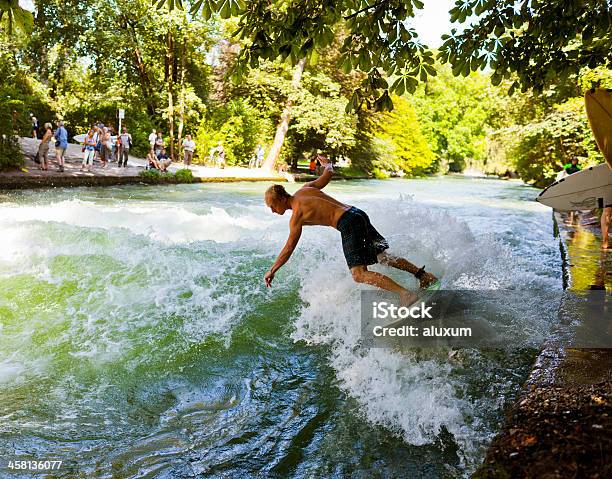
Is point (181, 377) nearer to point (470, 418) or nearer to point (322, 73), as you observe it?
point (470, 418)

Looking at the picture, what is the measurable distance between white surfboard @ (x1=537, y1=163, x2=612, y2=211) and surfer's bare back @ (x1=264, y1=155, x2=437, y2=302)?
4003mm

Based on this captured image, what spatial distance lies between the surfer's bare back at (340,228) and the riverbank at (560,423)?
5.52ft

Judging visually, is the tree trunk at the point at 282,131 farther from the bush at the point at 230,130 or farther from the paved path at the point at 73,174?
the paved path at the point at 73,174

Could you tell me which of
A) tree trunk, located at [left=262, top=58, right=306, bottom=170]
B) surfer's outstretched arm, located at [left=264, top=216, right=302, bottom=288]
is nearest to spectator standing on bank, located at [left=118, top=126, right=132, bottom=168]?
tree trunk, located at [left=262, top=58, right=306, bottom=170]

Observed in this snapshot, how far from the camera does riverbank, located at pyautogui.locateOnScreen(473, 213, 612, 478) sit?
197 centimetres

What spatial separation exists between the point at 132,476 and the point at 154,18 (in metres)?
21.9

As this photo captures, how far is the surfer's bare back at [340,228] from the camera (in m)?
4.61

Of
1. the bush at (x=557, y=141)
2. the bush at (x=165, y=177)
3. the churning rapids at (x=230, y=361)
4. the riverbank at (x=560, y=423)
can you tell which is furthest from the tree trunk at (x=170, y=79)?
the riverbank at (x=560, y=423)

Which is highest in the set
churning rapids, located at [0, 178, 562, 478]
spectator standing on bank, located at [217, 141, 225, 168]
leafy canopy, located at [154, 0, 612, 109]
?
leafy canopy, located at [154, 0, 612, 109]

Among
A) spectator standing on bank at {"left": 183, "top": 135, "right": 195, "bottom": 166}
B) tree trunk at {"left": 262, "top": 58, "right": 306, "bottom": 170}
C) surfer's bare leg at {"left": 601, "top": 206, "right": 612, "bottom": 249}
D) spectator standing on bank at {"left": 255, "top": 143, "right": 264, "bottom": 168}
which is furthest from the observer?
spectator standing on bank at {"left": 255, "top": 143, "right": 264, "bottom": 168}

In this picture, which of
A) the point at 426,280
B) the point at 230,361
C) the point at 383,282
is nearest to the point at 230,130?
the point at 426,280

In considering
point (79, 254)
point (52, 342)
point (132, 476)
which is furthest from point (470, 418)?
point (79, 254)

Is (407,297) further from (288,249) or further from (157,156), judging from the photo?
(157,156)

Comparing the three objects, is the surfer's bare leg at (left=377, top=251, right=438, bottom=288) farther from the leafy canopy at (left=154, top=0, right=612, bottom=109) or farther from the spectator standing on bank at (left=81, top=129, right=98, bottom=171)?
the spectator standing on bank at (left=81, top=129, right=98, bottom=171)
